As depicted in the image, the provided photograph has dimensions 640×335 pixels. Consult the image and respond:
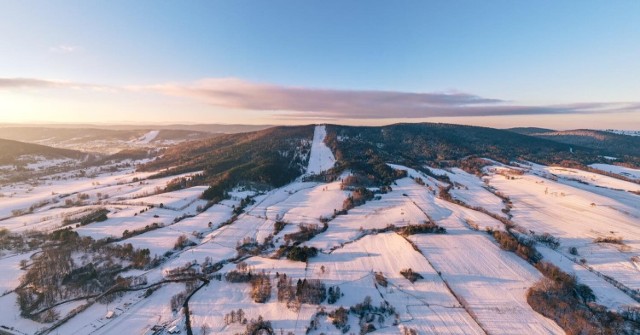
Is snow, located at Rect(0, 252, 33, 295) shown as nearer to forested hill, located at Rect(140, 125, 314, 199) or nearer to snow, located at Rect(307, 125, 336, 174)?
forested hill, located at Rect(140, 125, 314, 199)

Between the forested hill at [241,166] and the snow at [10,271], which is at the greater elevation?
the forested hill at [241,166]

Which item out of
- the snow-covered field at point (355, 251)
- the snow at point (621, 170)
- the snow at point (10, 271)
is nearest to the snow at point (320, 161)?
the snow-covered field at point (355, 251)

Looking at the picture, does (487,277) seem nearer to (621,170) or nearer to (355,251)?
(355,251)

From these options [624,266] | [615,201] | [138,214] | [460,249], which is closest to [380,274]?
[460,249]

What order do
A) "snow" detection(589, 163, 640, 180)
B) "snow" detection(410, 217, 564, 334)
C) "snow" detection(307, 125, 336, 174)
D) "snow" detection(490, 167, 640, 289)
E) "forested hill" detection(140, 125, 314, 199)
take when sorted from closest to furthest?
"snow" detection(410, 217, 564, 334)
"snow" detection(490, 167, 640, 289)
"forested hill" detection(140, 125, 314, 199)
"snow" detection(589, 163, 640, 180)
"snow" detection(307, 125, 336, 174)

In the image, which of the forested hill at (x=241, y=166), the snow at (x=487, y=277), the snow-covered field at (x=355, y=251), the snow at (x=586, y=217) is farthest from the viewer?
the forested hill at (x=241, y=166)

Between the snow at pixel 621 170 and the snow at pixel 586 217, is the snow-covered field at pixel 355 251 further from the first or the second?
the snow at pixel 621 170

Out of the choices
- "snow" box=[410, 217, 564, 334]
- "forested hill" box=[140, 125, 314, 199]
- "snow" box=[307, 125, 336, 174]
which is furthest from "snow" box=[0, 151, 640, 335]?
"snow" box=[307, 125, 336, 174]

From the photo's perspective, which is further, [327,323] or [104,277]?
[104,277]

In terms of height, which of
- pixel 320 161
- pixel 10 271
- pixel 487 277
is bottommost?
pixel 487 277

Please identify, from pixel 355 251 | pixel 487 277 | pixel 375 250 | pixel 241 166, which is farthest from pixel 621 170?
pixel 241 166

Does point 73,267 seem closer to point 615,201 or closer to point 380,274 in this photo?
point 380,274
